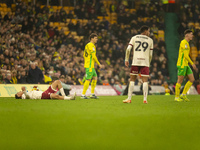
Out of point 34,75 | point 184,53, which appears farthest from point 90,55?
point 34,75

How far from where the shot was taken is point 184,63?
11.6m

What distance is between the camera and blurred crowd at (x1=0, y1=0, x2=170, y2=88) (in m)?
17.5

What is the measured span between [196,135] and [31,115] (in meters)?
2.88

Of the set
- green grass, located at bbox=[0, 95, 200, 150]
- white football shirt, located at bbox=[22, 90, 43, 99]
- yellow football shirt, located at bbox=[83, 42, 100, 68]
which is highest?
yellow football shirt, located at bbox=[83, 42, 100, 68]

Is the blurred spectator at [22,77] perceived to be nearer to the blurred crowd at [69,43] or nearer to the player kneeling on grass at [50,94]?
the blurred crowd at [69,43]

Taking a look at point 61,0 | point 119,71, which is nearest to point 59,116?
point 119,71

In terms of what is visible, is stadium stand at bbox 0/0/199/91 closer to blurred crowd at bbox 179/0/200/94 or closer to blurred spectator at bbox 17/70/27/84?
blurred spectator at bbox 17/70/27/84

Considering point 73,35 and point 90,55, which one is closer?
point 90,55

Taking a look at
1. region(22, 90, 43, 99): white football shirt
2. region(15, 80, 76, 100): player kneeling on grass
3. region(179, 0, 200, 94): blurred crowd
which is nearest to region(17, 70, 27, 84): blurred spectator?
region(15, 80, 76, 100): player kneeling on grass

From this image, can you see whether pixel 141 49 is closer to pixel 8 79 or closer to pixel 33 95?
pixel 33 95

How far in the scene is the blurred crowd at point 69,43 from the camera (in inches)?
690

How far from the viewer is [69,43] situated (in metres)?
23.5

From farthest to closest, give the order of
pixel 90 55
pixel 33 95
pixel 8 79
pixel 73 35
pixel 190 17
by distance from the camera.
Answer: pixel 190 17 < pixel 73 35 < pixel 8 79 < pixel 90 55 < pixel 33 95

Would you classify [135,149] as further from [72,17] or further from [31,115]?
[72,17]
